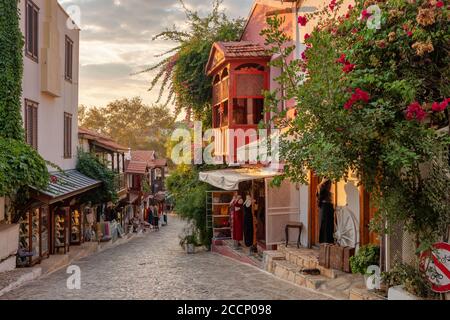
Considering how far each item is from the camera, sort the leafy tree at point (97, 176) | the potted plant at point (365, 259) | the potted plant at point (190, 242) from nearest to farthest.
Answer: the potted plant at point (365, 259), the potted plant at point (190, 242), the leafy tree at point (97, 176)

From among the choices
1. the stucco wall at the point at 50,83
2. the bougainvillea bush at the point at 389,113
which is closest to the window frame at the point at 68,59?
the stucco wall at the point at 50,83

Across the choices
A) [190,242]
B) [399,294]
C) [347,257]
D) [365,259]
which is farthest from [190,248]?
[399,294]

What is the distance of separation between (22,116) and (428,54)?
11.9m

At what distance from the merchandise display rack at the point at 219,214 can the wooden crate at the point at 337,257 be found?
29.9ft

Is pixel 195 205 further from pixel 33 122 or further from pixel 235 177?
pixel 33 122

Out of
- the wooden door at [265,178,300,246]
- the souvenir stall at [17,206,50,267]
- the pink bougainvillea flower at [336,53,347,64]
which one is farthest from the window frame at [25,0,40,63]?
the pink bougainvillea flower at [336,53,347,64]

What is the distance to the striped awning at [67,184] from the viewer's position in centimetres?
1518

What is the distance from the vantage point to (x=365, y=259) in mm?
9977

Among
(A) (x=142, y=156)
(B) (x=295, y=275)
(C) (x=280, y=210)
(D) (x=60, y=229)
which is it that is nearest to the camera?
(B) (x=295, y=275)

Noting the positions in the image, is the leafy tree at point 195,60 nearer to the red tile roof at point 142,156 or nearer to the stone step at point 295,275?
the stone step at point 295,275

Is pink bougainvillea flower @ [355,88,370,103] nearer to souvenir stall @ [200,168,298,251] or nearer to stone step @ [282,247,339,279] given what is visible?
stone step @ [282,247,339,279]

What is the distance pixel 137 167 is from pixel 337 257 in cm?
3678

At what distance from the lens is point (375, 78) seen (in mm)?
7941
